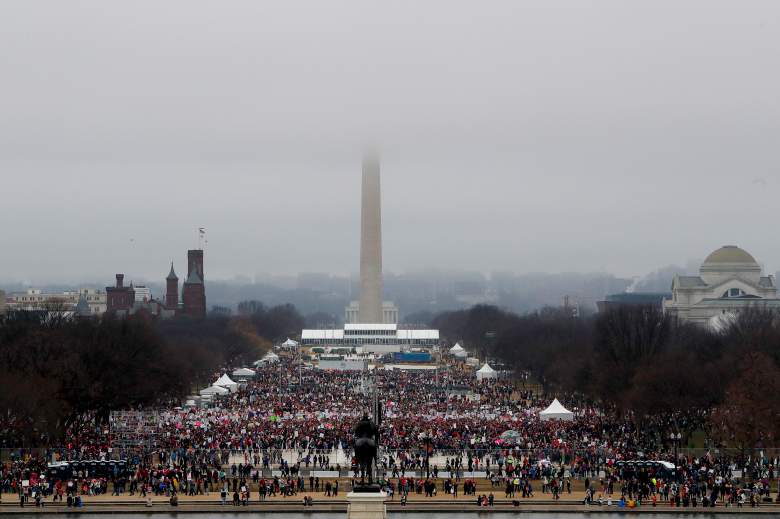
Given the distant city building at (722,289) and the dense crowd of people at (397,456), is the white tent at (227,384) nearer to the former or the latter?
the dense crowd of people at (397,456)

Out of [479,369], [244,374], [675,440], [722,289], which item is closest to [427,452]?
[675,440]

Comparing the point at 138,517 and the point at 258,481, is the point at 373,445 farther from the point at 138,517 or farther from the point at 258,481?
the point at 258,481

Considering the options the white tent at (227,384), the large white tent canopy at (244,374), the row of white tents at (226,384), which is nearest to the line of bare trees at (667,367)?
the white tent at (227,384)

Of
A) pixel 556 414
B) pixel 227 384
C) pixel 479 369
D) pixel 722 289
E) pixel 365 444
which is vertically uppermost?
pixel 722 289

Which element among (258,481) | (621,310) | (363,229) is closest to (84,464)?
(258,481)

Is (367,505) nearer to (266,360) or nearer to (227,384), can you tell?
(227,384)

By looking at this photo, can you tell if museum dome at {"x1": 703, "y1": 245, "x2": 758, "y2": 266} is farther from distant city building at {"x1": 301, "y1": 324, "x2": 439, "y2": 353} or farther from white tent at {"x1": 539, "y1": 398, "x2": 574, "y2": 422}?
white tent at {"x1": 539, "y1": 398, "x2": 574, "y2": 422}

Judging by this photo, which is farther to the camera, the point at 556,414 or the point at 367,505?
the point at 556,414

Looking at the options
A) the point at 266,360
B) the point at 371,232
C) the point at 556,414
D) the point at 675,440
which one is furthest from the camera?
the point at 371,232
